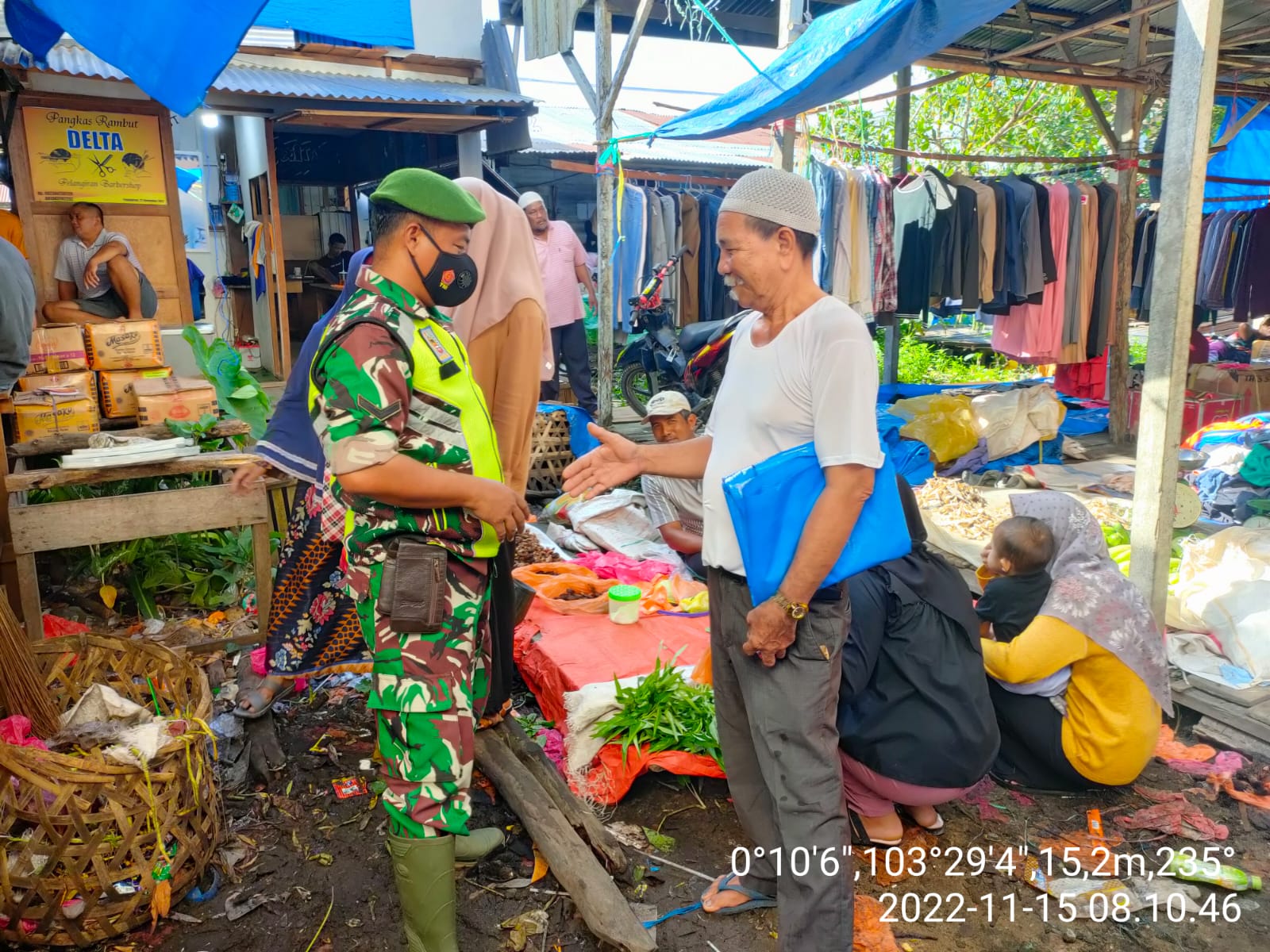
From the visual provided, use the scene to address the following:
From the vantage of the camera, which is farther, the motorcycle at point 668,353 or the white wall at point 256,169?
the white wall at point 256,169

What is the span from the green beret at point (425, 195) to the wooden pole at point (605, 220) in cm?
528

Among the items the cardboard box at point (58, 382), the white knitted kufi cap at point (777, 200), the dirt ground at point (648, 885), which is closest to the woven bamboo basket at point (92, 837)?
the dirt ground at point (648, 885)

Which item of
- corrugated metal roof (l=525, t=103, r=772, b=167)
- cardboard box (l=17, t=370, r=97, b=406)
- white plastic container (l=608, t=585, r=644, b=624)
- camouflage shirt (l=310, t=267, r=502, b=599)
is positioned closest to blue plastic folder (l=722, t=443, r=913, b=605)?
camouflage shirt (l=310, t=267, r=502, b=599)

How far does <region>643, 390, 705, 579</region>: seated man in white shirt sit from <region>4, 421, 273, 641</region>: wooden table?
1945 mm

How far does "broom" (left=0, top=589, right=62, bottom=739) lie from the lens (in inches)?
104

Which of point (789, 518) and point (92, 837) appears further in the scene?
point (92, 837)

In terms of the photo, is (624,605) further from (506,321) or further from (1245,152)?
(1245,152)

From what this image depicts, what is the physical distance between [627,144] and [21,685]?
36.8ft

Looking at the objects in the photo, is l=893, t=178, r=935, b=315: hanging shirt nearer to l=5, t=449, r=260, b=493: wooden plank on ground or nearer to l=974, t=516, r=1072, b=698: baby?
l=974, t=516, r=1072, b=698: baby

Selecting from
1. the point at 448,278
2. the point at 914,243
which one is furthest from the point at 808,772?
the point at 914,243

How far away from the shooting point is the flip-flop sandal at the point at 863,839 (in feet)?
8.91

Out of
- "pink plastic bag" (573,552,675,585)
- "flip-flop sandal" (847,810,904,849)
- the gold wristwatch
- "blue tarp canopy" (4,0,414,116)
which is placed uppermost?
"blue tarp canopy" (4,0,414,116)

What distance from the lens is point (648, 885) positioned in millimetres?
2588

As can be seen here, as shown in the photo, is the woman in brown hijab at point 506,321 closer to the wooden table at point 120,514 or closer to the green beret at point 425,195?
the green beret at point 425,195
